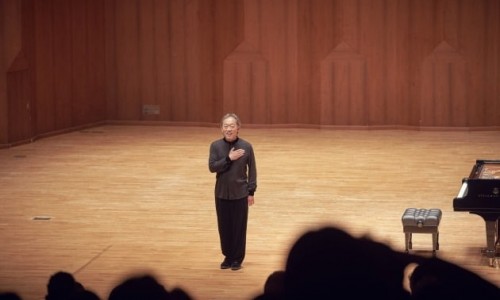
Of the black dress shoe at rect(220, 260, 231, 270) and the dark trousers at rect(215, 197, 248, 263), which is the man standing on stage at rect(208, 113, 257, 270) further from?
the black dress shoe at rect(220, 260, 231, 270)

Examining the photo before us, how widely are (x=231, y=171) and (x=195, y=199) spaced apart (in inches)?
129

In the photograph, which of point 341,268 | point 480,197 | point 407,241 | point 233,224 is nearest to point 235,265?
point 233,224

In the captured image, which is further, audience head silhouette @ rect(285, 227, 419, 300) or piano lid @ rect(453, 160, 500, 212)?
piano lid @ rect(453, 160, 500, 212)

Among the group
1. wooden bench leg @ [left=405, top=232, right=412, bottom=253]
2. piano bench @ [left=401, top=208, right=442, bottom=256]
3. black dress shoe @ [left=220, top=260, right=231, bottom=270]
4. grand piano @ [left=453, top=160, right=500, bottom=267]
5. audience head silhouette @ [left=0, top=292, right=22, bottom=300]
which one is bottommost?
black dress shoe @ [left=220, top=260, right=231, bottom=270]

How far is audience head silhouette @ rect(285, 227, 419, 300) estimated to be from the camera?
4.35ft

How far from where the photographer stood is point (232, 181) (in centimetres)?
709

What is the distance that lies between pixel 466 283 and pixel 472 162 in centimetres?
1168

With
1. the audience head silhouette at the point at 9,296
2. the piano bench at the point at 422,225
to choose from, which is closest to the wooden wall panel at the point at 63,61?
the piano bench at the point at 422,225

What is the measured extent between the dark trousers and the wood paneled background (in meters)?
8.54

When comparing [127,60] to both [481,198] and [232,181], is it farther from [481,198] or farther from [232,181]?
[481,198]

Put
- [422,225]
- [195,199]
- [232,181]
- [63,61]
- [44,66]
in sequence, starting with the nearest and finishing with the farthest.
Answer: [232,181], [422,225], [195,199], [44,66], [63,61]

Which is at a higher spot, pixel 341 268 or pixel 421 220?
pixel 341 268

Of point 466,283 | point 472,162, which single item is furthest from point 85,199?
point 466,283

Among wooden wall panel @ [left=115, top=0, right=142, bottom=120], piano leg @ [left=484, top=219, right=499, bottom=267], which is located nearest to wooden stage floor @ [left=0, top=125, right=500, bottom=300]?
piano leg @ [left=484, top=219, right=499, bottom=267]
